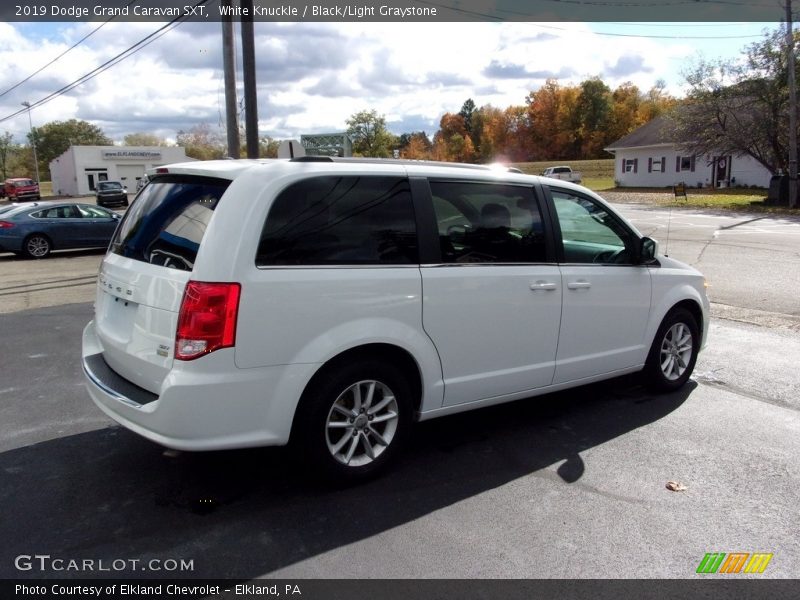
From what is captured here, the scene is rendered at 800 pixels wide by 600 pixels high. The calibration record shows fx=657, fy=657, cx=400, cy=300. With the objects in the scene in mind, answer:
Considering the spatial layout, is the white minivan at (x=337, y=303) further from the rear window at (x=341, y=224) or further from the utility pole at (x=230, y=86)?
the utility pole at (x=230, y=86)

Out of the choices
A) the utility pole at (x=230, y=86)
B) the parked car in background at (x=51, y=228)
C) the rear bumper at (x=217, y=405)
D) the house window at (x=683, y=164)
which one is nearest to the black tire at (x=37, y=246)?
the parked car in background at (x=51, y=228)

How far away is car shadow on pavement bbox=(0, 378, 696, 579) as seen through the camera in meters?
3.16

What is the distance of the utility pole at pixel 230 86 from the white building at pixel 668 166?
32197mm

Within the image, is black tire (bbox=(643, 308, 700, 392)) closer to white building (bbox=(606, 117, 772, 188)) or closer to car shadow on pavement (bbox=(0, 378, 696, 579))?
car shadow on pavement (bbox=(0, 378, 696, 579))

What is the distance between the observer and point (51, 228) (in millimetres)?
17406

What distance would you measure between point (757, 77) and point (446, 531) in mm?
34585

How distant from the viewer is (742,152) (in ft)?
108

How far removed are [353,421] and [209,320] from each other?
3.42 feet

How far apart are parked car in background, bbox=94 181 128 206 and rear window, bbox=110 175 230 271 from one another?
40146 mm

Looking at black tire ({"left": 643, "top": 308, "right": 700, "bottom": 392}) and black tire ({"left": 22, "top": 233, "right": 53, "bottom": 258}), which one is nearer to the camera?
black tire ({"left": 643, "top": 308, "right": 700, "bottom": 392})

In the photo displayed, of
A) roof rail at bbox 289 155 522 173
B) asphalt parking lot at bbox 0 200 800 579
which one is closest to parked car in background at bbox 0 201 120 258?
asphalt parking lot at bbox 0 200 800 579

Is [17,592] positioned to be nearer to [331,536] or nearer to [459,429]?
[331,536]

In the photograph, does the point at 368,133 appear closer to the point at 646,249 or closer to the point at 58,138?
the point at 58,138

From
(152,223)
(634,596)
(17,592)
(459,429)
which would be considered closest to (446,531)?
(634,596)
